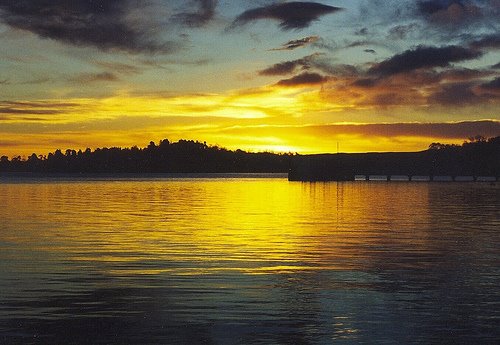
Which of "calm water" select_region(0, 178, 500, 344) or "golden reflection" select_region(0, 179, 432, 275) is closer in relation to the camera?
"calm water" select_region(0, 178, 500, 344)

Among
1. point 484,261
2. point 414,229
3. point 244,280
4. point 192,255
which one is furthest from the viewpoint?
point 414,229

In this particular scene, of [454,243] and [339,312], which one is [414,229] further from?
[339,312]

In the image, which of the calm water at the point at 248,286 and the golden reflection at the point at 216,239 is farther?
the golden reflection at the point at 216,239

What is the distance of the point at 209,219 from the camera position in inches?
2403

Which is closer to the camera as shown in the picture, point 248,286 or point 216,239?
point 248,286

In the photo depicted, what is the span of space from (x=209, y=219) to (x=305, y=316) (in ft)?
136

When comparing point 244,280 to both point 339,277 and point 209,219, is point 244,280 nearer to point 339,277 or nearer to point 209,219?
point 339,277

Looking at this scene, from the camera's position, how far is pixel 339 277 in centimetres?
2741

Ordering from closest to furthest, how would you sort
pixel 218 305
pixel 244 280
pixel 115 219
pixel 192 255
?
pixel 218 305
pixel 244 280
pixel 192 255
pixel 115 219

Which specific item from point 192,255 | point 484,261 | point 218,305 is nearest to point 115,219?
point 192,255

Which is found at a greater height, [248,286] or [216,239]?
[216,239]

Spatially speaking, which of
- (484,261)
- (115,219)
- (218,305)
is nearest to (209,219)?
(115,219)

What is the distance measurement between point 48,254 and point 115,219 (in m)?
25.7

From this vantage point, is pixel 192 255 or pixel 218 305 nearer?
pixel 218 305
